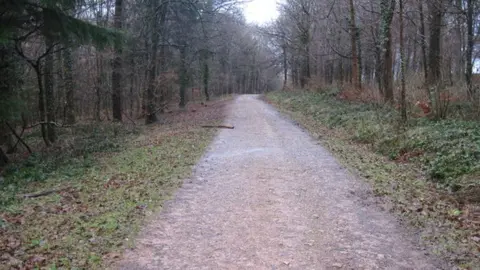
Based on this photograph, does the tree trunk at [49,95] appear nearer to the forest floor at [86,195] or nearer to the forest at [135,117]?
the forest at [135,117]

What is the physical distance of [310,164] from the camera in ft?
32.2

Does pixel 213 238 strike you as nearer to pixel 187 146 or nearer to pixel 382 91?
pixel 187 146

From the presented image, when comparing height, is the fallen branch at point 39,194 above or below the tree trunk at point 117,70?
below

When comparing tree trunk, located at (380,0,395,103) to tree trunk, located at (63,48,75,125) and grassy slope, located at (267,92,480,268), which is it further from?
tree trunk, located at (63,48,75,125)

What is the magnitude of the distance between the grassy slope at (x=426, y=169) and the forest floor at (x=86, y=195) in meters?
4.15

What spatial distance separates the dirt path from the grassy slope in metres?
0.42

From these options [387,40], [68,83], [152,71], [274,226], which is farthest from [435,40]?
[68,83]

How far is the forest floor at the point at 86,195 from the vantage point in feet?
16.3

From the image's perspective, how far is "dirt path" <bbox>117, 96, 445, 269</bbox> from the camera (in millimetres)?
4734

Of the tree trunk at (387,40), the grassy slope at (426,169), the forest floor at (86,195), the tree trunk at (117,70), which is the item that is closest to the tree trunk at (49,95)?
the forest floor at (86,195)

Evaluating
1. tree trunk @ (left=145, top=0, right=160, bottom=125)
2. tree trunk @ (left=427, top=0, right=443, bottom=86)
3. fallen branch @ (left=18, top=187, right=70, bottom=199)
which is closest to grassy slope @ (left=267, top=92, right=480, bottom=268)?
tree trunk @ (left=427, top=0, right=443, bottom=86)

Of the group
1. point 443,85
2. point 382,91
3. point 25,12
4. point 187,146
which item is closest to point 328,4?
point 382,91

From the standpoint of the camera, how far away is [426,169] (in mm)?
8773

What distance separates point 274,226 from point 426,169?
15.7ft
